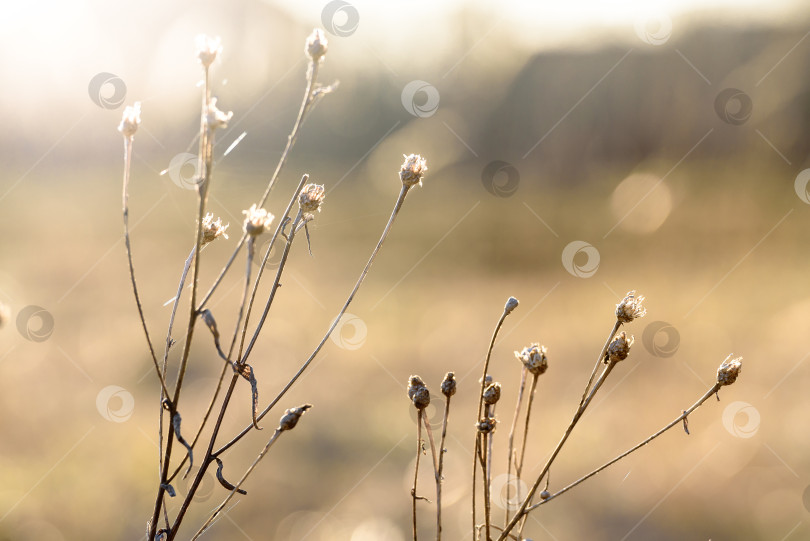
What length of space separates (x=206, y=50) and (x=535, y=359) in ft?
1.67

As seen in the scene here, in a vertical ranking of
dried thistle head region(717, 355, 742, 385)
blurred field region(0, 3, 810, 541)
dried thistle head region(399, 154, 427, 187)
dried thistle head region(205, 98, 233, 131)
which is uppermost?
blurred field region(0, 3, 810, 541)

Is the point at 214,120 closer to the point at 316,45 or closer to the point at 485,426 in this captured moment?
the point at 316,45

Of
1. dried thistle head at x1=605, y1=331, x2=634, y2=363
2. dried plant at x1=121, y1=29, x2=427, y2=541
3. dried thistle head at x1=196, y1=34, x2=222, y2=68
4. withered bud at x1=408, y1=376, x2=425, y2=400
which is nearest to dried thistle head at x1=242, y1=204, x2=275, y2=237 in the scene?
dried plant at x1=121, y1=29, x2=427, y2=541

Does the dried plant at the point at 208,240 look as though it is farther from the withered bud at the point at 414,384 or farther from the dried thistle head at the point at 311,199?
the withered bud at the point at 414,384

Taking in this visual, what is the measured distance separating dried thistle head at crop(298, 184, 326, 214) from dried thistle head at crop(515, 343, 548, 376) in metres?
0.31

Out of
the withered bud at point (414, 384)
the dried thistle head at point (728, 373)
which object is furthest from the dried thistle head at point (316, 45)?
the dried thistle head at point (728, 373)

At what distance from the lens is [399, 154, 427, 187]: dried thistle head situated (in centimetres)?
83

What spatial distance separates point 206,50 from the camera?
63cm

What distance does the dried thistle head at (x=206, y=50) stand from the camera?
62 centimetres

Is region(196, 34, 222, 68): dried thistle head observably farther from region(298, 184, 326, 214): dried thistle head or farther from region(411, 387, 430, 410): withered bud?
region(411, 387, 430, 410): withered bud

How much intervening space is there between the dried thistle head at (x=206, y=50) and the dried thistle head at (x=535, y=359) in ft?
1.56

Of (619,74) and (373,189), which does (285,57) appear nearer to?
(373,189)

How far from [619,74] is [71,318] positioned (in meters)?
7.01

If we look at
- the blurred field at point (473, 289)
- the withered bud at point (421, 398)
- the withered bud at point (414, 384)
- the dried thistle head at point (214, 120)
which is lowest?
the withered bud at point (421, 398)
